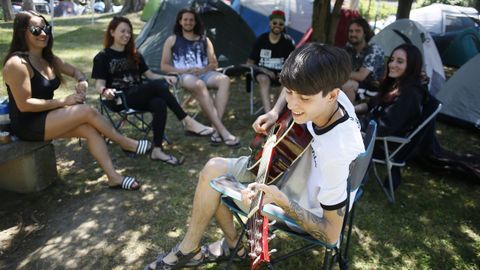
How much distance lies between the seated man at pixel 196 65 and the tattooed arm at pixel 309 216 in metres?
2.36

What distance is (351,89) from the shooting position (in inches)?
156

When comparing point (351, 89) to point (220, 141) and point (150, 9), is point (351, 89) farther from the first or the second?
point (150, 9)

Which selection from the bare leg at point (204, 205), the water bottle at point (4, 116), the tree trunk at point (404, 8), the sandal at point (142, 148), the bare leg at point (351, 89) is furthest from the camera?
the tree trunk at point (404, 8)

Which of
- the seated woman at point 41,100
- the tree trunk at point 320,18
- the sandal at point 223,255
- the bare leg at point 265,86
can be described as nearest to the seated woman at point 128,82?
the seated woman at point 41,100

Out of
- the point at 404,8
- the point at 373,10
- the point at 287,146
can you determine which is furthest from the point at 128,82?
the point at 373,10

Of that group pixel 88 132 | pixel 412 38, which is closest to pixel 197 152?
pixel 88 132

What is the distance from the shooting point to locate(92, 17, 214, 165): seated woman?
3.48 m

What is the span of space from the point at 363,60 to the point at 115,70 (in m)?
2.65

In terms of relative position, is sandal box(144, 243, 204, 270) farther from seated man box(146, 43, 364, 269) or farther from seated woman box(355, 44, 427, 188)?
seated woman box(355, 44, 427, 188)

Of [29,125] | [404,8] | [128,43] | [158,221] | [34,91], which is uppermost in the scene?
[404,8]

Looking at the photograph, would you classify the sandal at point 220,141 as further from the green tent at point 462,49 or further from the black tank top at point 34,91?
the green tent at point 462,49

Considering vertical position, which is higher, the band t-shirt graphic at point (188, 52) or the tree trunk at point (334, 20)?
the tree trunk at point (334, 20)

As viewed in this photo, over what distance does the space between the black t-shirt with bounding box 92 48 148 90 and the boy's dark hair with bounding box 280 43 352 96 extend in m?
2.54

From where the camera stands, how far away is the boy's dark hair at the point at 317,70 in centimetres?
137
